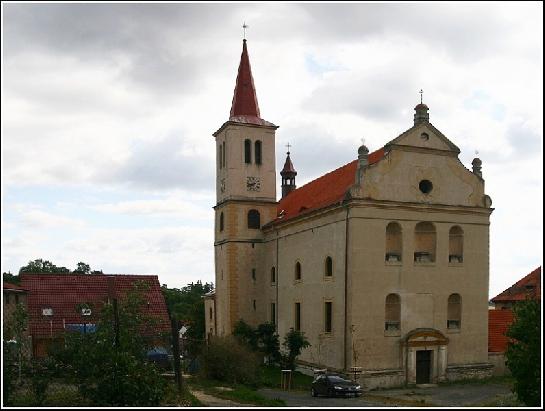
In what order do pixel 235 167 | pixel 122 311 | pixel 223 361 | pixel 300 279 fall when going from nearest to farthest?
pixel 122 311
pixel 223 361
pixel 300 279
pixel 235 167

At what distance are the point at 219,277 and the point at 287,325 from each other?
7.71 m

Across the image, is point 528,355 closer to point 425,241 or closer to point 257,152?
point 425,241

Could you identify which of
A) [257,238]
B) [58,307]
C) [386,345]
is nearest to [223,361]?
[386,345]

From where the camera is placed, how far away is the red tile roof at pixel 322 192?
3712 centimetres

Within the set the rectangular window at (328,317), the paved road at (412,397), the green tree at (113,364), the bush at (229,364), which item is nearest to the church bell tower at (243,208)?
the rectangular window at (328,317)

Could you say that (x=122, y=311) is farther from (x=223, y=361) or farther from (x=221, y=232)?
(x=221, y=232)

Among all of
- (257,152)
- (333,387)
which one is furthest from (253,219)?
(333,387)

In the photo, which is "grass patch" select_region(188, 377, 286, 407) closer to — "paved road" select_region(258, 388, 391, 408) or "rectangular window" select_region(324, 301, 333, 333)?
"paved road" select_region(258, 388, 391, 408)

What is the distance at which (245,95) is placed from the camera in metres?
47.4

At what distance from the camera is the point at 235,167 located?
45062 millimetres

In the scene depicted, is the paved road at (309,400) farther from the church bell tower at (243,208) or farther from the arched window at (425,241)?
the church bell tower at (243,208)

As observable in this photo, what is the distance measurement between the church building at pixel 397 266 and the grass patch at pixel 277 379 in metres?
1.03

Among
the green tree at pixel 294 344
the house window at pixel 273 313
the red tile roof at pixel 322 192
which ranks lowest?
the green tree at pixel 294 344

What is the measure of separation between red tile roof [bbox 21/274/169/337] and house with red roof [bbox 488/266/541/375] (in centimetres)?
1836
